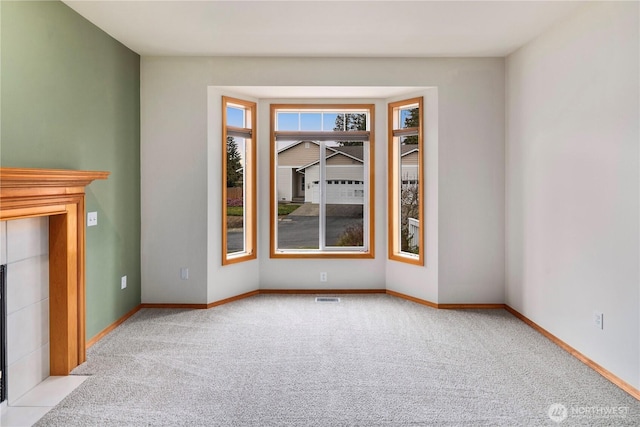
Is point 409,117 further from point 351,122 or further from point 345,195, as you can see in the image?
point 345,195

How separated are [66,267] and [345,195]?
3.09m

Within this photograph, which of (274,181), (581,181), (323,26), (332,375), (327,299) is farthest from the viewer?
(274,181)

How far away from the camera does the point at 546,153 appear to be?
352cm

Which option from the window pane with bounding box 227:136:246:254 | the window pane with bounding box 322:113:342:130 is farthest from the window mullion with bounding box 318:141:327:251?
the window pane with bounding box 227:136:246:254

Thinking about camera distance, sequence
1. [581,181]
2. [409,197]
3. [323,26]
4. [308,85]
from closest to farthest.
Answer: [581,181] < [323,26] < [308,85] < [409,197]

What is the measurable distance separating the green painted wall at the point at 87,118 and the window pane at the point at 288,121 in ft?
5.21

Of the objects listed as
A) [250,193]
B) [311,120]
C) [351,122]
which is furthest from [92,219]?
[351,122]

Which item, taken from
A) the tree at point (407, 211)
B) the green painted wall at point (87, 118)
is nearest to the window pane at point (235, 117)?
the green painted wall at point (87, 118)

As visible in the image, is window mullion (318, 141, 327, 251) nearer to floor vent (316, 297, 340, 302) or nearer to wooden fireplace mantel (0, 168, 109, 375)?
floor vent (316, 297, 340, 302)

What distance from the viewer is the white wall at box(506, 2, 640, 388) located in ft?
8.50

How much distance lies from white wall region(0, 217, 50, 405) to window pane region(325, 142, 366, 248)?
9.97 feet

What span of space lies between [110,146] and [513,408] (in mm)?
3736

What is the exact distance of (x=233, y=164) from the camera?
4.70 metres

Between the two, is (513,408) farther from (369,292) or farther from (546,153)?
(369,292)
